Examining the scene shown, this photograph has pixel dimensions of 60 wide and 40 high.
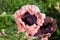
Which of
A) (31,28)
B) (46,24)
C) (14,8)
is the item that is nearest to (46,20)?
(46,24)

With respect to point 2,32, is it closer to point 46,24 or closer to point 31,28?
point 31,28

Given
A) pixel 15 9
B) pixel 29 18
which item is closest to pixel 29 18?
pixel 29 18

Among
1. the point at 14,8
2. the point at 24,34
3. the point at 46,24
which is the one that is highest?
the point at 14,8

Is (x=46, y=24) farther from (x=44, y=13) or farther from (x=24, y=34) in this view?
(x=24, y=34)

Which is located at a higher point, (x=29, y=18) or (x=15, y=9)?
(x=15, y=9)

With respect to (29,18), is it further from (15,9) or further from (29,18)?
(15,9)

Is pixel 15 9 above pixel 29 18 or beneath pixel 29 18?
above

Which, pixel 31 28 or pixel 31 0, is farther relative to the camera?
pixel 31 0

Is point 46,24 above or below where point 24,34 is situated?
above
